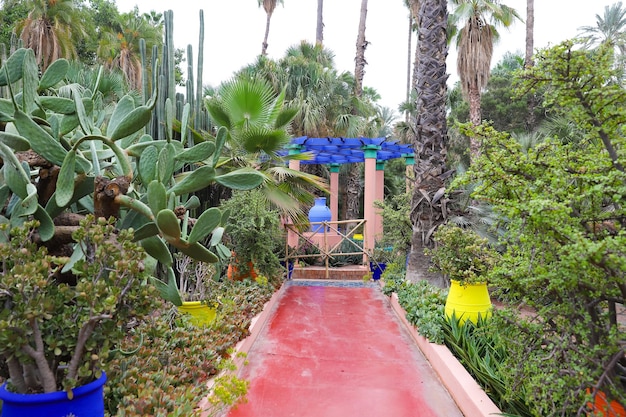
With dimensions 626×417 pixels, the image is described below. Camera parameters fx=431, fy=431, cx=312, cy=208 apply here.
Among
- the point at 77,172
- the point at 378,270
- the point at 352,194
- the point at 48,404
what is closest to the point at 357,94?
the point at 352,194

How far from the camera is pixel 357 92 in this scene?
54.5ft

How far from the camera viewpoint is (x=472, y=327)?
442 centimetres

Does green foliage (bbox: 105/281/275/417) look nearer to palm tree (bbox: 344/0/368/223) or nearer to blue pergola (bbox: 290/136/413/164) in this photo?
blue pergola (bbox: 290/136/413/164)

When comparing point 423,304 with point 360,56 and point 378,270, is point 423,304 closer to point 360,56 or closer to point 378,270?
point 378,270

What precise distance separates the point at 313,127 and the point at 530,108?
1178cm

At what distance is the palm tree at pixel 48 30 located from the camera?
12.9 meters

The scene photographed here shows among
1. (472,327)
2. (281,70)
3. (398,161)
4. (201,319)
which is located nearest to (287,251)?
(201,319)

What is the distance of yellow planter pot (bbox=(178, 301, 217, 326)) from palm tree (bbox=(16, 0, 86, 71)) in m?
11.5

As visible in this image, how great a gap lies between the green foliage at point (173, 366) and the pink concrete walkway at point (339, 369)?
0.34 metres

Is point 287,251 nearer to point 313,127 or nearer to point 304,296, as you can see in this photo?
point 304,296

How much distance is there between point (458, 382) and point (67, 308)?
9.36ft

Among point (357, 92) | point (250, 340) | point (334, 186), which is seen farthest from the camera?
point (357, 92)

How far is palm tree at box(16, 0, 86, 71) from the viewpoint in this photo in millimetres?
12945

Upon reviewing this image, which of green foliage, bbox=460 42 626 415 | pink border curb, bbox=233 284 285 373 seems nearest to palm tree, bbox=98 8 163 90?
pink border curb, bbox=233 284 285 373
